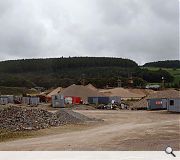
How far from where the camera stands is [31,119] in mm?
26406

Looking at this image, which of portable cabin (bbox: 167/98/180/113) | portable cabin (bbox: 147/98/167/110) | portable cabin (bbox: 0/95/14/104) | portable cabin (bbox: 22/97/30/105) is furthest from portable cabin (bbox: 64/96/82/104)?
portable cabin (bbox: 167/98/180/113)

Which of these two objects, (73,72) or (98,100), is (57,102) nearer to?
(98,100)

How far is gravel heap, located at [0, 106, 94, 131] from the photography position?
23875 mm

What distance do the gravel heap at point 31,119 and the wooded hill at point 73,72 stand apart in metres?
38.5

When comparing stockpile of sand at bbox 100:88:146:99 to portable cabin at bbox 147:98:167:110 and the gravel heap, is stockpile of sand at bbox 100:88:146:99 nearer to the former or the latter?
portable cabin at bbox 147:98:167:110

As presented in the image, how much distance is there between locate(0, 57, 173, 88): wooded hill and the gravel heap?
38.5 m

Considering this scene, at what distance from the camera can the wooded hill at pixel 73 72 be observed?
74.4 metres

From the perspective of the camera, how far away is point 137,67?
319 feet

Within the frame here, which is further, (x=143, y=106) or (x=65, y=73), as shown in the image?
(x=65, y=73)

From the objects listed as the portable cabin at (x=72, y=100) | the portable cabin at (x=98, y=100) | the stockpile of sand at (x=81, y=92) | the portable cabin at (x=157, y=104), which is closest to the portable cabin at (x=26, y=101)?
the portable cabin at (x=72, y=100)

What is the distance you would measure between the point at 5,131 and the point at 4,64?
4746 centimetres

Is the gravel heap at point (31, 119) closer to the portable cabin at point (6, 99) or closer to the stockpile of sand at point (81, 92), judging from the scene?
the portable cabin at point (6, 99)
